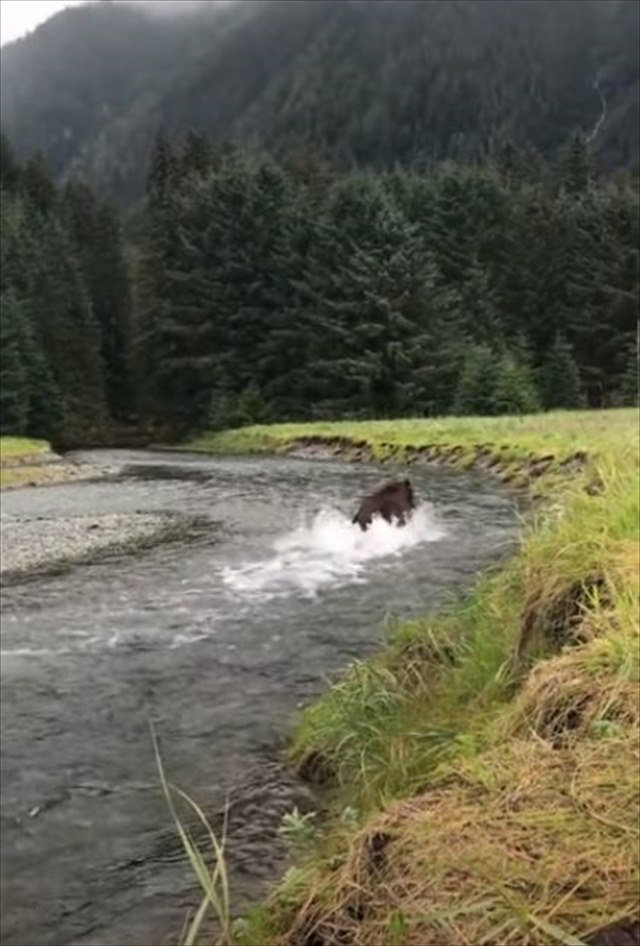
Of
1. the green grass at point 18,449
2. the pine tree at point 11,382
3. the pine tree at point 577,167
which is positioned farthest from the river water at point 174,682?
the pine tree at point 577,167

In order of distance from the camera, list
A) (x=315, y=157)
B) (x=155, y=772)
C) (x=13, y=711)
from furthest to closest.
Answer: (x=315, y=157) → (x=13, y=711) → (x=155, y=772)

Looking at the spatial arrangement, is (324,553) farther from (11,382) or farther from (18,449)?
(11,382)

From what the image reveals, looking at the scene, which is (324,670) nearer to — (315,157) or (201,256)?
(201,256)

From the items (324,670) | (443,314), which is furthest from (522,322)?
(324,670)

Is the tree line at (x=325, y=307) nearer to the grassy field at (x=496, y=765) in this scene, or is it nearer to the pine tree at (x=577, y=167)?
the pine tree at (x=577, y=167)

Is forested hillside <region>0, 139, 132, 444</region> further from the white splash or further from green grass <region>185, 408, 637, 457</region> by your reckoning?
the white splash

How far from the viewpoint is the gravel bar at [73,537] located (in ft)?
52.1

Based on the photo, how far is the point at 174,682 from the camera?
9.20 m

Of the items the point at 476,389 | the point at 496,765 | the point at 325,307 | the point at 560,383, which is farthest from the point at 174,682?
the point at 325,307

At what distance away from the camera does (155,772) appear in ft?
23.5

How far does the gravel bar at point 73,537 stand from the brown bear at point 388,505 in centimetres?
331

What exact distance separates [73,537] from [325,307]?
38266 millimetres

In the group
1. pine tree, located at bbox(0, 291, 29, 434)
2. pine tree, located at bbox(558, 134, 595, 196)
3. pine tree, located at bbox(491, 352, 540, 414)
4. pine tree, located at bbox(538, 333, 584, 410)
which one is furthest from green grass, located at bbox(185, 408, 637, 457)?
pine tree, located at bbox(558, 134, 595, 196)

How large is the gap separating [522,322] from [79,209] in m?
44.0
